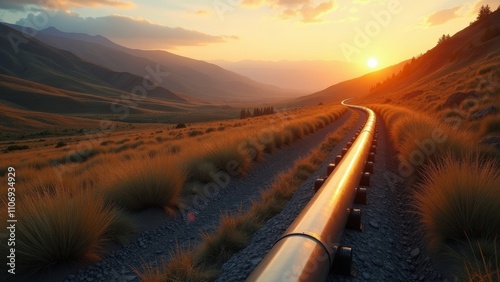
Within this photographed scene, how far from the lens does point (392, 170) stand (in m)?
9.03

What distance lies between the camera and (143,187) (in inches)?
270

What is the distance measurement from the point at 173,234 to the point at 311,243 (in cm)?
367

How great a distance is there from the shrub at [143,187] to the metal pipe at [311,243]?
12.0ft

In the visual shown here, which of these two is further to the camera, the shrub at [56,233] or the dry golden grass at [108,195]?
the dry golden grass at [108,195]

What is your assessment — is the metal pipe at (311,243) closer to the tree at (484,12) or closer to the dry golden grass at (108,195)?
the dry golden grass at (108,195)

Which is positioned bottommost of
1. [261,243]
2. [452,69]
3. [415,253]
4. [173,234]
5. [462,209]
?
[415,253]

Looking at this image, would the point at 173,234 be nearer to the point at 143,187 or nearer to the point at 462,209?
the point at 143,187

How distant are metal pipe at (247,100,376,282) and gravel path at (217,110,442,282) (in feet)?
1.47

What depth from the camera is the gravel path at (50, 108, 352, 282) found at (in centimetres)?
468

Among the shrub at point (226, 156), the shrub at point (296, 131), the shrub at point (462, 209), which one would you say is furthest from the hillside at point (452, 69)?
the shrub at point (462, 209)

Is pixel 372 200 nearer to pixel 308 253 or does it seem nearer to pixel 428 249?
pixel 428 249

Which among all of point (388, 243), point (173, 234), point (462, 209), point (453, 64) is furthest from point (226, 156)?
point (453, 64)

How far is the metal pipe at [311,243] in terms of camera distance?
2645mm

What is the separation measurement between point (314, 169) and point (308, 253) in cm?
703
